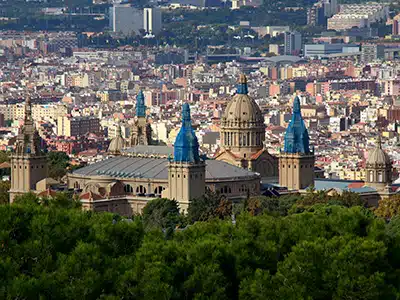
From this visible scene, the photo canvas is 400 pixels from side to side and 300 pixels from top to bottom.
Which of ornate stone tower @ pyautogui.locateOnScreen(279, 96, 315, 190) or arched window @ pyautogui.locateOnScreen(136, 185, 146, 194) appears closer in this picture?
arched window @ pyautogui.locateOnScreen(136, 185, 146, 194)

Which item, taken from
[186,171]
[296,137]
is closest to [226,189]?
[186,171]

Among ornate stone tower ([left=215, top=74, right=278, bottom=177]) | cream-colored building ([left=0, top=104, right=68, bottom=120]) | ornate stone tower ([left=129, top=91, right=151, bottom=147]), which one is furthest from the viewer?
cream-colored building ([left=0, top=104, right=68, bottom=120])

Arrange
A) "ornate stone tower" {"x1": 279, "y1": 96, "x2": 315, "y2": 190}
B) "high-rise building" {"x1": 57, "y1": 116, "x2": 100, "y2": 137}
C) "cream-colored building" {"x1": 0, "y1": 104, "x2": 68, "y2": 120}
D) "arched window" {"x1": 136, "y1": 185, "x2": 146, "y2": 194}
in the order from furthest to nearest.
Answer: "cream-colored building" {"x1": 0, "y1": 104, "x2": 68, "y2": 120} → "high-rise building" {"x1": 57, "y1": 116, "x2": 100, "y2": 137} → "ornate stone tower" {"x1": 279, "y1": 96, "x2": 315, "y2": 190} → "arched window" {"x1": 136, "y1": 185, "x2": 146, "y2": 194}

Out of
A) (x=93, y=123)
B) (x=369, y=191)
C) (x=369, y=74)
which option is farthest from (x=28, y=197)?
(x=369, y=74)

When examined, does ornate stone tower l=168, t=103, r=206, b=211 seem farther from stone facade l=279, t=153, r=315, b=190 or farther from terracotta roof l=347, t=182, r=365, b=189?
terracotta roof l=347, t=182, r=365, b=189

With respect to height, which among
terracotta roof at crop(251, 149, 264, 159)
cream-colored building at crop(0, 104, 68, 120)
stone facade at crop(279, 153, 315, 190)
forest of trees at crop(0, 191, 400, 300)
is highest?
cream-colored building at crop(0, 104, 68, 120)

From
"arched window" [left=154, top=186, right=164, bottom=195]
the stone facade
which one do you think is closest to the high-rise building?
the stone facade

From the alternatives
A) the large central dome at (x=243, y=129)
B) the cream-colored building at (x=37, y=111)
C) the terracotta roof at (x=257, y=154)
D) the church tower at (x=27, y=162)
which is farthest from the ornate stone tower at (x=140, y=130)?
the cream-colored building at (x=37, y=111)

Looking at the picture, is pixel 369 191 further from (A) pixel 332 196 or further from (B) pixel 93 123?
(B) pixel 93 123
